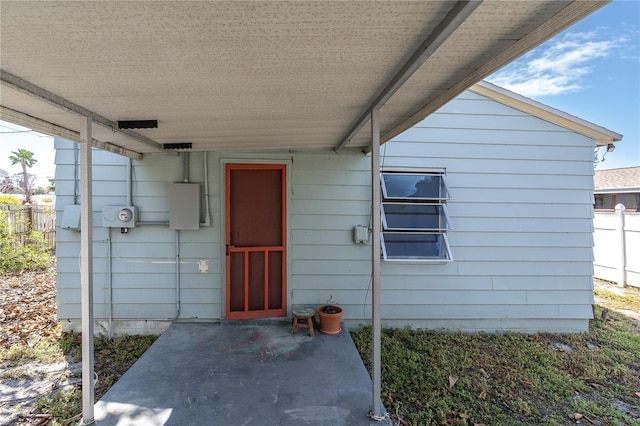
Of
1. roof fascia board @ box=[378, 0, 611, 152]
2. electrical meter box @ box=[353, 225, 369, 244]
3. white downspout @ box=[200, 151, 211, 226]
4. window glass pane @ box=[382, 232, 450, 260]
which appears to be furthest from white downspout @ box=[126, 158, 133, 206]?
roof fascia board @ box=[378, 0, 611, 152]

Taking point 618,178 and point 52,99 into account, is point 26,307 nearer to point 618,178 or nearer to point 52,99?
point 52,99

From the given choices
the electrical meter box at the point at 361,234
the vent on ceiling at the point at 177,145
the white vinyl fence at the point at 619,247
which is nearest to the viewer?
the vent on ceiling at the point at 177,145

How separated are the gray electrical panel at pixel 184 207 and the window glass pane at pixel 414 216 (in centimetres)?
243

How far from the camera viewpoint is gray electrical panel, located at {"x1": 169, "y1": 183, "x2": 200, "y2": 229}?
3775 mm

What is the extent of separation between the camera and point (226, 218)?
390 cm

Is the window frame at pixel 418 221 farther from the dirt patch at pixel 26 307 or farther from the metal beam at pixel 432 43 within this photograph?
the dirt patch at pixel 26 307

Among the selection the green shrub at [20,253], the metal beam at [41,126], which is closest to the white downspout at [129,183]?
the metal beam at [41,126]

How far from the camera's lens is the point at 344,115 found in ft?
8.52

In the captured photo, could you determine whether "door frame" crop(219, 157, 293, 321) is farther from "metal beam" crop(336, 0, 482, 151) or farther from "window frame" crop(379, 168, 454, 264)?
"metal beam" crop(336, 0, 482, 151)

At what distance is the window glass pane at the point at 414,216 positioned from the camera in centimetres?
416

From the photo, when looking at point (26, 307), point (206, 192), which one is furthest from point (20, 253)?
point (206, 192)

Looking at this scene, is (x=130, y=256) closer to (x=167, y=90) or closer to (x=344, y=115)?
Answer: (x=167, y=90)

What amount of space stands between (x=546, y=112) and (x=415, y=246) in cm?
249

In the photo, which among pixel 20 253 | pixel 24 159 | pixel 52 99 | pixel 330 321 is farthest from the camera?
pixel 24 159
